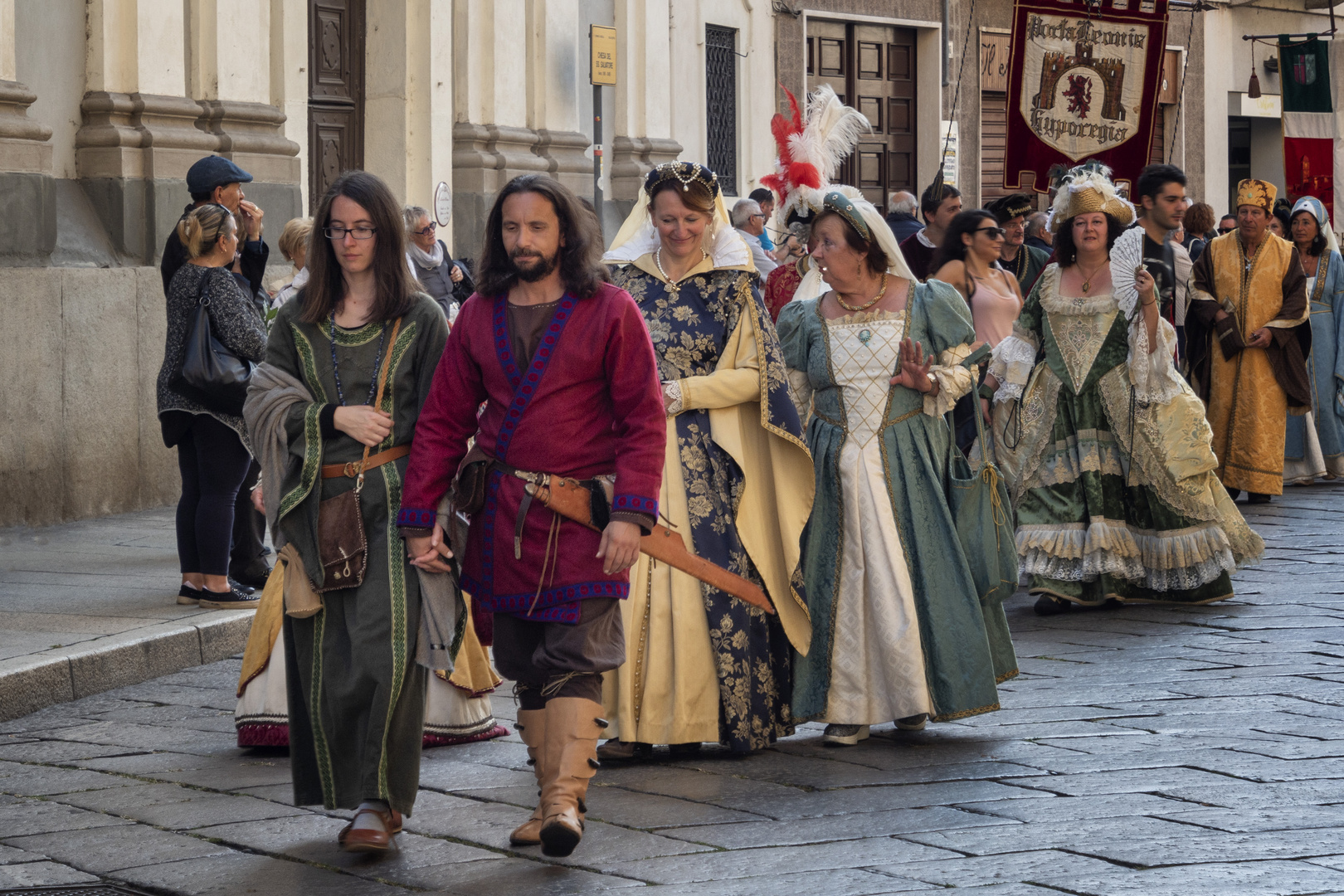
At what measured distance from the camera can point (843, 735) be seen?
17.9ft

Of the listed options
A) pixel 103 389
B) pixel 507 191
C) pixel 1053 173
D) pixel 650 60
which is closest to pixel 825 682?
pixel 507 191

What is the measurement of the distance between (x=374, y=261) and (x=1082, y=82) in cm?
621

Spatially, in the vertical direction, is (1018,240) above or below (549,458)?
above

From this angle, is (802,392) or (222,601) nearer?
(802,392)

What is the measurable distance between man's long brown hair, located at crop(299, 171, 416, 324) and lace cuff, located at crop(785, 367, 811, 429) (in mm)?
1718

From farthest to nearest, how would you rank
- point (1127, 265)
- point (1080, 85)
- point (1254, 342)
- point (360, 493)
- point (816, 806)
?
point (1254, 342) → point (1080, 85) → point (1127, 265) → point (816, 806) → point (360, 493)

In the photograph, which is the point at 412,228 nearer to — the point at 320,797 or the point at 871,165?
the point at 320,797

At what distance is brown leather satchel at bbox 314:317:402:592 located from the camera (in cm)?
432

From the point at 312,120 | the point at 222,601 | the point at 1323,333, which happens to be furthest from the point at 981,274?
the point at 312,120

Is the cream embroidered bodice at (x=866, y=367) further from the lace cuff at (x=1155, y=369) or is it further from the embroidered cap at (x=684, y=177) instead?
the lace cuff at (x=1155, y=369)

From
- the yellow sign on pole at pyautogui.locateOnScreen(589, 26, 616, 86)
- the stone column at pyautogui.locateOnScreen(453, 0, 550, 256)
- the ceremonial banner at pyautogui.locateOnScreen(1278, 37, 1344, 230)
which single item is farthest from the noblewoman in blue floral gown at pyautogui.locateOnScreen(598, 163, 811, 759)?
the ceremonial banner at pyautogui.locateOnScreen(1278, 37, 1344, 230)

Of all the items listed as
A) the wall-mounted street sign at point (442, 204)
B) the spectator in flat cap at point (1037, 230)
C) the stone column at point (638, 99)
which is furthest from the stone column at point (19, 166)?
the spectator in flat cap at point (1037, 230)

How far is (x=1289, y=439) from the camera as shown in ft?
41.3

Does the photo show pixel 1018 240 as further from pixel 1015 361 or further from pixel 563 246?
pixel 563 246
